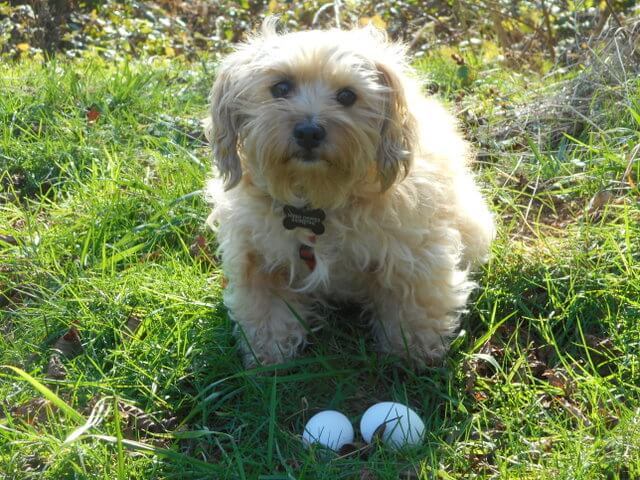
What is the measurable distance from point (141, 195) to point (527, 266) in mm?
1847

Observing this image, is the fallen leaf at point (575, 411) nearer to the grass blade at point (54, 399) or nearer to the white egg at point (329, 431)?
the white egg at point (329, 431)

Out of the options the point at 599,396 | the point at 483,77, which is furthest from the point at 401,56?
the point at 483,77

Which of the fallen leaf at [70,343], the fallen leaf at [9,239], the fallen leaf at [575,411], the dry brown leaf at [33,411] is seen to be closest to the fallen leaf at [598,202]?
the fallen leaf at [575,411]

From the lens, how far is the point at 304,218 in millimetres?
2938

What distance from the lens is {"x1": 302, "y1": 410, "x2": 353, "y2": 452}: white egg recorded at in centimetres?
261

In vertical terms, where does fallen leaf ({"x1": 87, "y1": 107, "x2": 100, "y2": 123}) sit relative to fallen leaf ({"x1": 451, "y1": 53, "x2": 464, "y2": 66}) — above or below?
below

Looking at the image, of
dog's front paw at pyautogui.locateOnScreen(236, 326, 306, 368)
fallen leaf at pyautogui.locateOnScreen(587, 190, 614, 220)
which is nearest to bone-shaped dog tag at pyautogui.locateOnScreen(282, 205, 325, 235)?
dog's front paw at pyautogui.locateOnScreen(236, 326, 306, 368)

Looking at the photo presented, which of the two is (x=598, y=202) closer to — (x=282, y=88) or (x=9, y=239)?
(x=282, y=88)

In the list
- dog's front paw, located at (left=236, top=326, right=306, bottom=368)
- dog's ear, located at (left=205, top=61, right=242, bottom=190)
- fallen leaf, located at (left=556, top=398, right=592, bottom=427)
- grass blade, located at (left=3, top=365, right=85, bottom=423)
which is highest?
dog's ear, located at (left=205, top=61, right=242, bottom=190)

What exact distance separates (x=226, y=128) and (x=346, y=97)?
46 centimetres

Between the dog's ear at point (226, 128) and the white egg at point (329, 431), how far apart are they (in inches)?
35.2

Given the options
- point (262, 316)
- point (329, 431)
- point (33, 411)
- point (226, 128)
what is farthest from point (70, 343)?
point (329, 431)

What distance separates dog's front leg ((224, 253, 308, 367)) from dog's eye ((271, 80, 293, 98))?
631 millimetres

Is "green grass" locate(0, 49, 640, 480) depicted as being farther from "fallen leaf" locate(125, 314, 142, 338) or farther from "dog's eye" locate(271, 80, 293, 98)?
"dog's eye" locate(271, 80, 293, 98)
